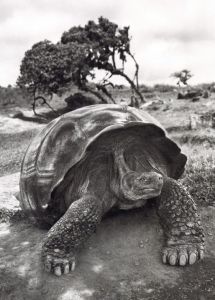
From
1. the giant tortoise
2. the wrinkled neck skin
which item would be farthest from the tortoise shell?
the wrinkled neck skin

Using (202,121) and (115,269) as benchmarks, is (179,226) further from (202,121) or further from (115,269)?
(202,121)

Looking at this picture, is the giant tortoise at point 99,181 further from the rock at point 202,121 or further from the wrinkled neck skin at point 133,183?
the rock at point 202,121

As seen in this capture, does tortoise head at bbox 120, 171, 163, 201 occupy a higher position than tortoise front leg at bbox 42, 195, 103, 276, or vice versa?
tortoise head at bbox 120, 171, 163, 201

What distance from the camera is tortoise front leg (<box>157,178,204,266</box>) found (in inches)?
129

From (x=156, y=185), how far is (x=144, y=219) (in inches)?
29.2

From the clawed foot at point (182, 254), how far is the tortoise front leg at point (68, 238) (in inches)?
24.1

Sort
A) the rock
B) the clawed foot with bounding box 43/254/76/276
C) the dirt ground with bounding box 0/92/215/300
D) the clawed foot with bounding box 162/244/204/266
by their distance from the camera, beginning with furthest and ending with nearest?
the rock → the clawed foot with bounding box 162/244/204/266 → the clawed foot with bounding box 43/254/76/276 → the dirt ground with bounding box 0/92/215/300

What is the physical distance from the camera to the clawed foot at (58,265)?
312 cm

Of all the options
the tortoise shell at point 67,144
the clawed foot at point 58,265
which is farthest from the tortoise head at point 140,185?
the clawed foot at point 58,265

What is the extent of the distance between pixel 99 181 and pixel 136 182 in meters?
0.43

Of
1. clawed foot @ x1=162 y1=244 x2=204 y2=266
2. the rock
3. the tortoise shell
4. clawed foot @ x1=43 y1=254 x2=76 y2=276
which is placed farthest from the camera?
the rock

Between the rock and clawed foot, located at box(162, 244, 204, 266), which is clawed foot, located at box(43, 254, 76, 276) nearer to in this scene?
clawed foot, located at box(162, 244, 204, 266)

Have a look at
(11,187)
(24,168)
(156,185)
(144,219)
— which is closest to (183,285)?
(156,185)

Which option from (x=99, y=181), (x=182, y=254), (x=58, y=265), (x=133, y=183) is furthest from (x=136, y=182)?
(x=58, y=265)
